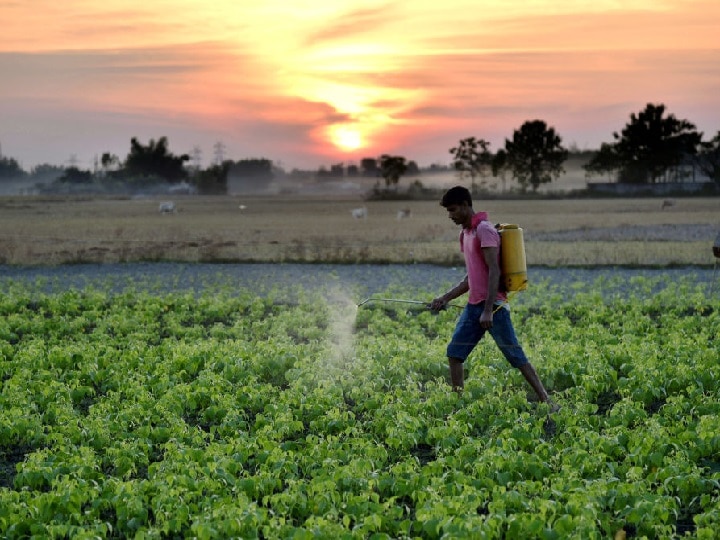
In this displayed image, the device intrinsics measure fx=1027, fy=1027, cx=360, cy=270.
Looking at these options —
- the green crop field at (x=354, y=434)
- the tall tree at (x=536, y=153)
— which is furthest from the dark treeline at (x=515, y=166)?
the green crop field at (x=354, y=434)

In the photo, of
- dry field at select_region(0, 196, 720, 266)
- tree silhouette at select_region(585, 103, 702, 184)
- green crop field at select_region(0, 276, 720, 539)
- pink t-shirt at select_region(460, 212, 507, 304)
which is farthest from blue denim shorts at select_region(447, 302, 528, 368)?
tree silhouette at select_region(585, 103, 702, 184)

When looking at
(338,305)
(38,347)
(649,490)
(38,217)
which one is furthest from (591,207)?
(649,490)

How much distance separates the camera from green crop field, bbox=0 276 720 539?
21.7ft

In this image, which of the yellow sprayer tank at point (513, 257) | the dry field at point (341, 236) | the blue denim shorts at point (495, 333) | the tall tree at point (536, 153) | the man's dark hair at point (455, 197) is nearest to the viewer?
the man's dark hair at point (455, 197)

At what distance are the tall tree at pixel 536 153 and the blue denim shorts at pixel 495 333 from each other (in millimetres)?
108396

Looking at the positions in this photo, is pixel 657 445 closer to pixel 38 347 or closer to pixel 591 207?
pixel 38 347

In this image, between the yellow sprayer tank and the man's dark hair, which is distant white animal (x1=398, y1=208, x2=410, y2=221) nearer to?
the yellow sprayer tank

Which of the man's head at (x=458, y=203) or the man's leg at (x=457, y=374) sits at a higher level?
the man's head at (x=458, y=203)

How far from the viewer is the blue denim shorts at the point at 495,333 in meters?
9.38

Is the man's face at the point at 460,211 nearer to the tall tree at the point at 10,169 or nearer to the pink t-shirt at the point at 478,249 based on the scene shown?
the pink t-shirt at the point at 478,249

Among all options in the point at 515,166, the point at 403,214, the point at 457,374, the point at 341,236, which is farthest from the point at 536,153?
the point at 457,374

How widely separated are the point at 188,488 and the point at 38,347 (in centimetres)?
635

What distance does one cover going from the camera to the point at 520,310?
1603 cm

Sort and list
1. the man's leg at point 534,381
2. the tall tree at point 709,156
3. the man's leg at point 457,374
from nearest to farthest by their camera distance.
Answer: the man's leg at point 534,381
the man's leg at point 457,374
the tall tree at point 709,156
